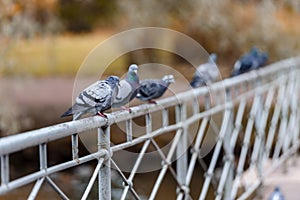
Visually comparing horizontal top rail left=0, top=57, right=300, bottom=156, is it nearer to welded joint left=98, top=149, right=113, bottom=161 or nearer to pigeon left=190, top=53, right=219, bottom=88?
welded joint left=98, top=149, right=113, bottom=161

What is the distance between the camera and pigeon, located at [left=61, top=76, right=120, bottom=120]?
72.8 inches

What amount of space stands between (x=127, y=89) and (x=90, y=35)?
1147 cm

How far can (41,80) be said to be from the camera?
524 inches

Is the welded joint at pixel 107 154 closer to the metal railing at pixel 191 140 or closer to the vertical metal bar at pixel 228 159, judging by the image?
the metal railing at pixel 191 140

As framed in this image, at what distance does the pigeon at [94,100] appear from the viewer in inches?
72.8

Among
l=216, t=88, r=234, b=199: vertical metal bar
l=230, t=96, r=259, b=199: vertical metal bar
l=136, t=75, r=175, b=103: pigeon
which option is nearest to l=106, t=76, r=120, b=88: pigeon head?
l=136, t=75, r=175, b=103: pigeon

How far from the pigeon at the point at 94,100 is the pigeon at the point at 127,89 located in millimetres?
132

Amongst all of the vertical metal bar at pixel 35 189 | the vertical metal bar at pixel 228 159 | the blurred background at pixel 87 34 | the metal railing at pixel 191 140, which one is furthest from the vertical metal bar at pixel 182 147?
the blurred background at pixel 87 34

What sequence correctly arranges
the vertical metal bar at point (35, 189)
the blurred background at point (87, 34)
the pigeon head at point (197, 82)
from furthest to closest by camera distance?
the blurred background at point (87, 34), the pigeon head at point (197, 82), the vertical metal bar at point (35, 189)

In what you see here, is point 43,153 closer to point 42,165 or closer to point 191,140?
point 42,165

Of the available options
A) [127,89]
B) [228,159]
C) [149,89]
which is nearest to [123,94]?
[127,89]

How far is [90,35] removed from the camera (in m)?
13.6

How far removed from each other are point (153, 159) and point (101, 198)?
5.59 ft

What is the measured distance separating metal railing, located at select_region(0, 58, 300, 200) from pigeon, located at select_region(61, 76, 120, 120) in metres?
0.05
